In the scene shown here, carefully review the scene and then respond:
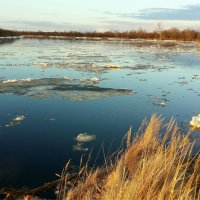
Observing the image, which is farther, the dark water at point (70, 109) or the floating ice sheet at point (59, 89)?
the floating ice sheet at point (59, 89)

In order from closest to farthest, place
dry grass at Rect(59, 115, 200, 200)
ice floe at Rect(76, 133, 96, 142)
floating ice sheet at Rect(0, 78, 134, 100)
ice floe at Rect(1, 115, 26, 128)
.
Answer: dry grass at Rect(59, 115, 200, 200) → ice floe at Rect(76, 133, 96, 142) → ice floe at Rect(1, 115, 26, 128) → floating ice sheet at Rect(0, 78, 134, 100)

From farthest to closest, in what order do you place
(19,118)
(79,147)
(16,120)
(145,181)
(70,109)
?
(70,109), (19,118), (16,120), (79,147), (145,181)

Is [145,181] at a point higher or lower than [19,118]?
higher

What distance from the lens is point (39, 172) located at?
4.56 m

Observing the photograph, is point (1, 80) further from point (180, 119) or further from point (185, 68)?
point (185, 68)

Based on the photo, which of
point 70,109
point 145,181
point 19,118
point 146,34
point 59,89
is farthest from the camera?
point 146,34

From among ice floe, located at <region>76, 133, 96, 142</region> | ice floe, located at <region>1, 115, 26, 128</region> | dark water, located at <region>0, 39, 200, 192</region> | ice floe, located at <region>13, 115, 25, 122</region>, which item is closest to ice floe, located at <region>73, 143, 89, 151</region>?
dark water, located at <region>0, 39, 200, 192</region>

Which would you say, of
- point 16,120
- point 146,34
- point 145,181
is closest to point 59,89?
point 16,120

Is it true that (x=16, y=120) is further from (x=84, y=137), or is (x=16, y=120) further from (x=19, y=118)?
(x=84, y=137)

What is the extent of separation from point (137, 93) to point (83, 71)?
477 cm

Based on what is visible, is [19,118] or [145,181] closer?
[145,181]

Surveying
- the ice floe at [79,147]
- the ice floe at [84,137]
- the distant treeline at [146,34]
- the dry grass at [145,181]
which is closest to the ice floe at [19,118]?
the ice floe at [84,137]

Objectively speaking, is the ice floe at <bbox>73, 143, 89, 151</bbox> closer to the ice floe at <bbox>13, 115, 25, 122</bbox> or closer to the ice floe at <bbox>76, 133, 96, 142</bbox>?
the ice floe at <bbox>76, 133, 96, 142</bbox>

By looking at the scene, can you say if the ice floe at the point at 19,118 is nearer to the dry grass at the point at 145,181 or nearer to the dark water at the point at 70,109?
the dark water at the point at 70,109
